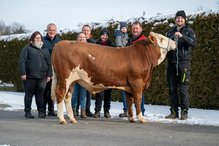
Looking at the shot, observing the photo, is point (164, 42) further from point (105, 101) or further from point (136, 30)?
point (105, 101)

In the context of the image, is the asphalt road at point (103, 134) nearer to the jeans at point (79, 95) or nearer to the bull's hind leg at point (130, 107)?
the bull's hind leg at point (130, 107)

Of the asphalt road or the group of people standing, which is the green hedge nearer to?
the group of people standing

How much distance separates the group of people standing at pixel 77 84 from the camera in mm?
9352

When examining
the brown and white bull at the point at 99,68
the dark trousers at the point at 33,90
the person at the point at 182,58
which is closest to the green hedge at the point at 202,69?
the person at the point at 182,58

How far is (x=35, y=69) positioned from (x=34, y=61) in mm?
204

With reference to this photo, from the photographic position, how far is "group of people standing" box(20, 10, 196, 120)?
9.35m

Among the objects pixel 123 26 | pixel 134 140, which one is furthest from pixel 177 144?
pixel 123 26

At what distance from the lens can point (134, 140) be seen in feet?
22.0

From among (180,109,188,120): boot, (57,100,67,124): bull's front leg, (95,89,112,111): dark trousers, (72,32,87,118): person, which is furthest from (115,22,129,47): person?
(57,100,67,124): bull's front leg

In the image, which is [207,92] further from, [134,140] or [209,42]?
[134,140]

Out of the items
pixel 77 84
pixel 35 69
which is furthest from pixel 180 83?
pixel 35 69

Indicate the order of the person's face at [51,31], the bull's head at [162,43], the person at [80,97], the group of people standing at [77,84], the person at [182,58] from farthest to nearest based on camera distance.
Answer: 1. the person's face at [51,31]
2. the person at [80,97]
3. the group of people standing at [77,84]
4. the person at [182,58]
5. the bull's head at [162,43]

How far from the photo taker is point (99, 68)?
8.59 metres

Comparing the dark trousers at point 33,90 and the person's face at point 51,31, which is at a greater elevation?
the person's face at point 51,31
